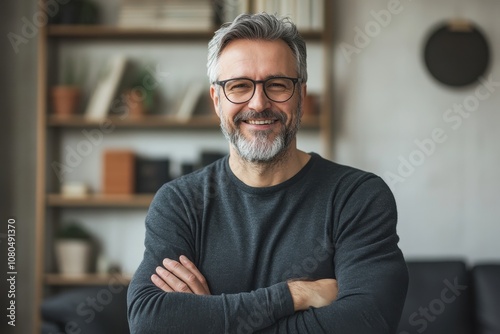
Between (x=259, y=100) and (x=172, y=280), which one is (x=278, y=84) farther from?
(x=172, y=280)

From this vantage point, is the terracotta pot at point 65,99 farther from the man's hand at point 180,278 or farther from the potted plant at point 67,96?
the man's hand at point 180,278

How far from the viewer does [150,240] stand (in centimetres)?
195

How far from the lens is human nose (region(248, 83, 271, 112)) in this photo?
1.86 meters

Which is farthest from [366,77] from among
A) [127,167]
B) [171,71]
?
[127,167]

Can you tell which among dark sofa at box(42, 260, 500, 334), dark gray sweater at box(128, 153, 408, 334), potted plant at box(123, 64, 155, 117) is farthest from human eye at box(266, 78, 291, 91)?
potted plant at box(123, 64, 155, 117)

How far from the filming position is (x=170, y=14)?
13.5 ft

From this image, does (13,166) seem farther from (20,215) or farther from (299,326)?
(299,326)

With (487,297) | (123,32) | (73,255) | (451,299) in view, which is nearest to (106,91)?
(123,32)

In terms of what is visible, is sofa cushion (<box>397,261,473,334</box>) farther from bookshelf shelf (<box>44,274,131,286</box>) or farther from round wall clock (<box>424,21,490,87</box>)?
bookshelf shelf (<box>44,274,131,286</box>)

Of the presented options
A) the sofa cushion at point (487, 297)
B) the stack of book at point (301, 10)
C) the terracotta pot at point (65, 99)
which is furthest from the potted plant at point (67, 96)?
the sofa cushion at point (487, 297)

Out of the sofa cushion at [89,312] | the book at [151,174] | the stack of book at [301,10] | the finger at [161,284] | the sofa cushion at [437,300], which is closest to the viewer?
the finger at [161,284]

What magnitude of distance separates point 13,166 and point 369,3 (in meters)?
2.20

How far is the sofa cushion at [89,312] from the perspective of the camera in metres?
3.20

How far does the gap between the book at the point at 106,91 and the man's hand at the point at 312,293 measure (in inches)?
100
